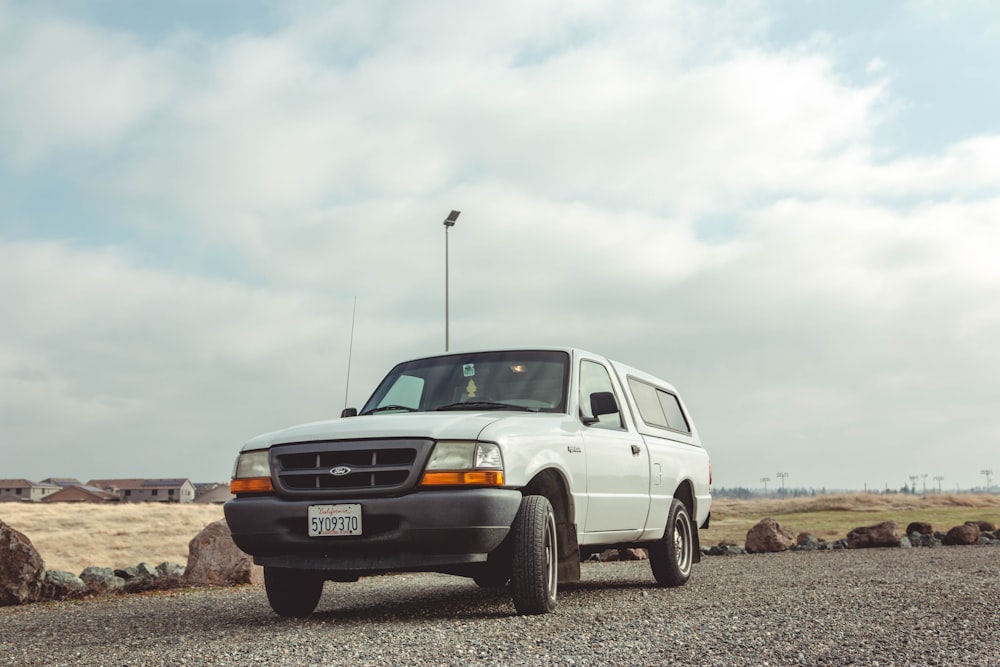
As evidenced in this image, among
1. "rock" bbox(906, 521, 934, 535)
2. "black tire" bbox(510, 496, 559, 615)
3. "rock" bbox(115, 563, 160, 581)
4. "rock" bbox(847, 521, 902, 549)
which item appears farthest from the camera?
"rock" bbox(906, 521, 934, 535)

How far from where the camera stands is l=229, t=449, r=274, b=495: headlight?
6.77 meters

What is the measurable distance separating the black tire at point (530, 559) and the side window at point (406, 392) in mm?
1890

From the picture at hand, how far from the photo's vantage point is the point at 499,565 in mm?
6777

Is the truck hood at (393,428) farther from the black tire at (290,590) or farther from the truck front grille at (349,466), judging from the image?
the black tire at (290,590)

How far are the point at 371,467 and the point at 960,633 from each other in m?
3.84

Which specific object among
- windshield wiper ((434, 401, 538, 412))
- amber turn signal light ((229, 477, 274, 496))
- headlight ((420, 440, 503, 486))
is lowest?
amber turn signal light ((229, 477, 274, 496))

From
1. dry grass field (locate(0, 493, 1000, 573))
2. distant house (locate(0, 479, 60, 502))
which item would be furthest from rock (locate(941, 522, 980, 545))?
distant house (locate(0, 479, 60, 502))

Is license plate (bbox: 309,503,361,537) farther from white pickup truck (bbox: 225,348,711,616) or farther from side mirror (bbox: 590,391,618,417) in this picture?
side mirror (bbox: 590,391,618,417)

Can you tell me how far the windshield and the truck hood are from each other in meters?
0.51

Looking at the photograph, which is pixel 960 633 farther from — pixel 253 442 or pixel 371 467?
pixel 253 442

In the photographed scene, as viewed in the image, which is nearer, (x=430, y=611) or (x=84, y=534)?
(x=430, y=611)

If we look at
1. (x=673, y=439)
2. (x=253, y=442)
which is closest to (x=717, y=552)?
(x=673, y=439)

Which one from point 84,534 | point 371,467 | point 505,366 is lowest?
point 84,534

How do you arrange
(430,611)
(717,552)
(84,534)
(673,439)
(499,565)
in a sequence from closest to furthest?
(499,565) → (430,611) → (673,439) → (717,552) → (84,534)
